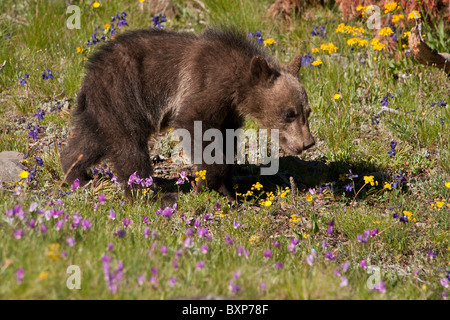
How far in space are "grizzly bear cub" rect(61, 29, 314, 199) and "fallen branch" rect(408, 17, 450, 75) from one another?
6.72ft

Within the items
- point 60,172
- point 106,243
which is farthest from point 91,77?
point 106,243

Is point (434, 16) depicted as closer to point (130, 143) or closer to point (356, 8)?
point (356, 8)

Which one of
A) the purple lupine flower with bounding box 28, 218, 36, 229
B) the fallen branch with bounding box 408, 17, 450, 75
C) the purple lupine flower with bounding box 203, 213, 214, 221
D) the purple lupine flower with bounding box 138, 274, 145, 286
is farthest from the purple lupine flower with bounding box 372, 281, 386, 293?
the fallen branch with bounding box 408, 17, 450, 75

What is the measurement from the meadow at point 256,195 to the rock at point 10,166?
0.12m

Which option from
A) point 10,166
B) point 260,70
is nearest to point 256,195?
point 260,70

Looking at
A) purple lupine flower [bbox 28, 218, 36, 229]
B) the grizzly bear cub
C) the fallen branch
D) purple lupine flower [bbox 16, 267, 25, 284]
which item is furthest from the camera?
the fallen branch

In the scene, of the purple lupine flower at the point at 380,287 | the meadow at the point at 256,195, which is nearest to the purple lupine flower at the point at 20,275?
the meadow at the point at 256,195

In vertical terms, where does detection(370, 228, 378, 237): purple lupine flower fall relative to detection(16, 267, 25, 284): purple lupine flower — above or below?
above

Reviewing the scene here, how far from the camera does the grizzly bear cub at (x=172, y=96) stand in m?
5.72

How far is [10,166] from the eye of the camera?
6.13 meters

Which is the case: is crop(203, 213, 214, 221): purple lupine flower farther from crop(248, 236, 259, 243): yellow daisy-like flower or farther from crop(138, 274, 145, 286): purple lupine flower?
crop(138, 274, 145, 286): purple lupine flower

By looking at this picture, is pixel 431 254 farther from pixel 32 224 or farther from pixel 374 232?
pixel 32 224

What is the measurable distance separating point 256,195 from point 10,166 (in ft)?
8.86

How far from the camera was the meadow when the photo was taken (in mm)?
3488
